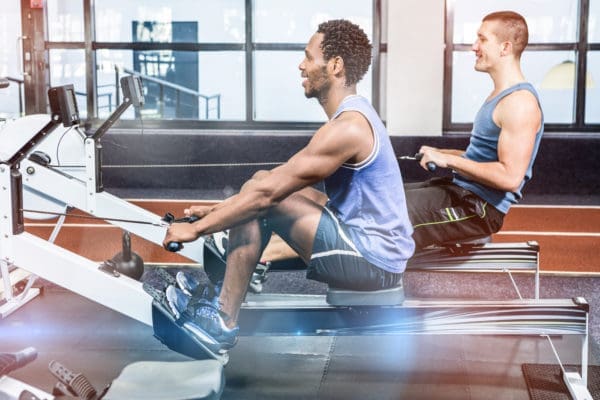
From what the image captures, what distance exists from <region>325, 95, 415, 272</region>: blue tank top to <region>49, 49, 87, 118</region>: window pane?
5592 millimetres

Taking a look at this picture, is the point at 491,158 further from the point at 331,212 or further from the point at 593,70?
the point at 593,70

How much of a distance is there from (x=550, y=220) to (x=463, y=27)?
2.28 metres

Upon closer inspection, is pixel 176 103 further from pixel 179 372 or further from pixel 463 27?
pixel 179 372

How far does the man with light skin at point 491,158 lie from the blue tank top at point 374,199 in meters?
0.42

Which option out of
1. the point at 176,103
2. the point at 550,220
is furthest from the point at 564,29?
the point at 176,103

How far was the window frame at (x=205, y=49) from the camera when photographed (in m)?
7.52

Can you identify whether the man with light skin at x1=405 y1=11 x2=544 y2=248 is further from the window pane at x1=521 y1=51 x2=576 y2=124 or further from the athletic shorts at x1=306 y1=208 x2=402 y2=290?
the window pane at x1=521 y1=51 x2=576 y2=124

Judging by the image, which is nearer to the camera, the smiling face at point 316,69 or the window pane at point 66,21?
the smiling face at point 316,69

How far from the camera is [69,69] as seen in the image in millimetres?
8047

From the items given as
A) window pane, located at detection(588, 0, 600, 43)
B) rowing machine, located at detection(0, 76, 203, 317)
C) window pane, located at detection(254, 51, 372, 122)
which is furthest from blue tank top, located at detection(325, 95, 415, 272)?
window pane, located at detection(588, 0, 600, 43)

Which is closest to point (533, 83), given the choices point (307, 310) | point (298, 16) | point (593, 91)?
point (593, 91)

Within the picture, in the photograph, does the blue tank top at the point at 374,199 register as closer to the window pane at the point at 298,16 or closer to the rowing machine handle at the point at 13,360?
the rowing machine handle at the point at 13,360

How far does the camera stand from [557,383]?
293 centimetres

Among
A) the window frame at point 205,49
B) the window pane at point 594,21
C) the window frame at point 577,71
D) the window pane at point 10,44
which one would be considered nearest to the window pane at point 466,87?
the window frame at point 577,71
